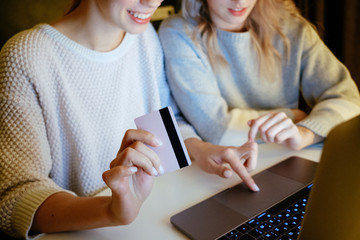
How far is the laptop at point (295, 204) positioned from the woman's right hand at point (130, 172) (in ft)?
Result: 0.32

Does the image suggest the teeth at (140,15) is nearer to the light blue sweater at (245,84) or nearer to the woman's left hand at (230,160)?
the light blue sweater at (245,84)

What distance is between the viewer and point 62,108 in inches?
35.1

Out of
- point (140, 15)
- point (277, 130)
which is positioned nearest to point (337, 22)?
point (277, 130)

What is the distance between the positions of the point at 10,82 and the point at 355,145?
75 centimetres

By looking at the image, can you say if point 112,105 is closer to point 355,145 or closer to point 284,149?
point 284,149

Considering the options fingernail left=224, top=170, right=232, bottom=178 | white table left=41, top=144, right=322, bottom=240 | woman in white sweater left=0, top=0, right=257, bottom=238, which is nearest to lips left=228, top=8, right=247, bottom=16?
woman in white sweater left=0, top=0, right=257, bottom=238

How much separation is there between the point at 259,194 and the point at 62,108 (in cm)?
54

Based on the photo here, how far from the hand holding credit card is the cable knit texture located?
0.26 metres

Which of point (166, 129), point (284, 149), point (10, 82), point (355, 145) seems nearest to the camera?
point (355, 145)

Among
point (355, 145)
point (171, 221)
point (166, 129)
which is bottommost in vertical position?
point (171, 221)

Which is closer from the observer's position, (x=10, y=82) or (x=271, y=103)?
(x=10, y=82)

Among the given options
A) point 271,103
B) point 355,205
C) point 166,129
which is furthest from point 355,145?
point 271,103

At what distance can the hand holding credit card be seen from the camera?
0.62m

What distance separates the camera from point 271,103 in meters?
1.24
